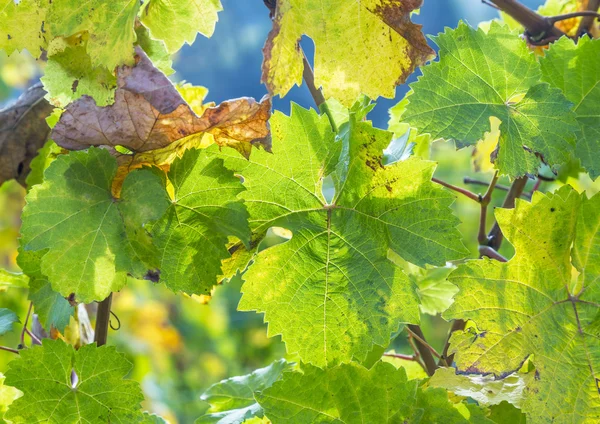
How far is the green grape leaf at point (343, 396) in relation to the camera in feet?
1.63

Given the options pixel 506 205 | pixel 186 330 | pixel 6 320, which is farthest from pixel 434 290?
pixel 186 330

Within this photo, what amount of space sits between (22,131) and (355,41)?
0.48 metres

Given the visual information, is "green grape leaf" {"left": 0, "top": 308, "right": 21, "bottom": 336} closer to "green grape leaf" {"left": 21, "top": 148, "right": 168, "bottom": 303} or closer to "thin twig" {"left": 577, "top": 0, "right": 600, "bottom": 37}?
"green grape leaf" {"left": 21, "top": 148, "right": 168, "bottom": 303}

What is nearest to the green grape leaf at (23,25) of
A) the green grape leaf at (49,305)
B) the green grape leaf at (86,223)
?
the green grape leaf at (86,223)

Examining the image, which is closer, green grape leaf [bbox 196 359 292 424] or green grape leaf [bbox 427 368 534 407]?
green grape leaf [bbox 427 368 534 407]

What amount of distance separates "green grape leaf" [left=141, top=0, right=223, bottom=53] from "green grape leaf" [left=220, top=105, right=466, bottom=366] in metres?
0.14

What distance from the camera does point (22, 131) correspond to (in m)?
0.81

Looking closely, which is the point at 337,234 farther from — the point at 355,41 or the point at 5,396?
the point at 5,396

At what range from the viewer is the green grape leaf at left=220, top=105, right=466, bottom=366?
1.69 feet

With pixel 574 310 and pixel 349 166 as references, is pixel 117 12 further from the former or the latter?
pixel 574 310

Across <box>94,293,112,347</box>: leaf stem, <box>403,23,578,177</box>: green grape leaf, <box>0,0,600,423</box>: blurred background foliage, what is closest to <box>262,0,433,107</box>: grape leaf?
<box>403,23,578,177</box>: green grape leaf

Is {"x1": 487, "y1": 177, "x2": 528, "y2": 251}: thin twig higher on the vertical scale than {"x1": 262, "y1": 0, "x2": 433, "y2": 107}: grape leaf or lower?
lower

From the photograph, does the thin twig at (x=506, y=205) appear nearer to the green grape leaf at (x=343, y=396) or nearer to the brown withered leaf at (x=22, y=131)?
the green grape leaf at (x=343, y=396)

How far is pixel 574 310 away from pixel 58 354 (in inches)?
17.7
